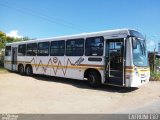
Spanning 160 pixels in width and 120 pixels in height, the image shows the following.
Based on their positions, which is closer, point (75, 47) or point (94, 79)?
point (94, 79)

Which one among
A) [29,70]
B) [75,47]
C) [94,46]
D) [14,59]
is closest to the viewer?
[94,46]

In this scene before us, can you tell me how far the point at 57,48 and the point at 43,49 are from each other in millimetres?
1817

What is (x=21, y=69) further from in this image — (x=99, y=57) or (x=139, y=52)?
(x=139, y=52)

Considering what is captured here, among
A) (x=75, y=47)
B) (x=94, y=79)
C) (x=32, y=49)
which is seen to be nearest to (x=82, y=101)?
(x=94, y=79)

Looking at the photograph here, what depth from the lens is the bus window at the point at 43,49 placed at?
723 inches

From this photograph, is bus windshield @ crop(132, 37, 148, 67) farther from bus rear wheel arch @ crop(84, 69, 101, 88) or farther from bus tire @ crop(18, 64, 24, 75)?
bus tire @ crop(18, 64, 24, 75)

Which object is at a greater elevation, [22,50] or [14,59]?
[22,50]

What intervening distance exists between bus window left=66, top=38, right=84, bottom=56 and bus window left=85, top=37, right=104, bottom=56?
431 mm

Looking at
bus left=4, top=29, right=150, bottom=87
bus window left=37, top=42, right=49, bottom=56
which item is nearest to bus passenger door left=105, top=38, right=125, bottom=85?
bus left=4, top=29, right=150, bottom=87

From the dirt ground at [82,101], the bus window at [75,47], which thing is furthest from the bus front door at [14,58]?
the dirt ground at [82,101]

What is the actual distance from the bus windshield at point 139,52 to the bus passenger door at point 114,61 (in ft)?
1.93

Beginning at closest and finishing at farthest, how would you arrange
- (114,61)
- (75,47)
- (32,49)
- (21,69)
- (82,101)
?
1. (82,101)
2. (114,61)
3. (75,47)
4. (32,49)
5. (21,69)

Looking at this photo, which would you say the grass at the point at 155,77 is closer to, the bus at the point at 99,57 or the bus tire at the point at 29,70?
the bus at the point at 99,57

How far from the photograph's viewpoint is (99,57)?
14.3m
